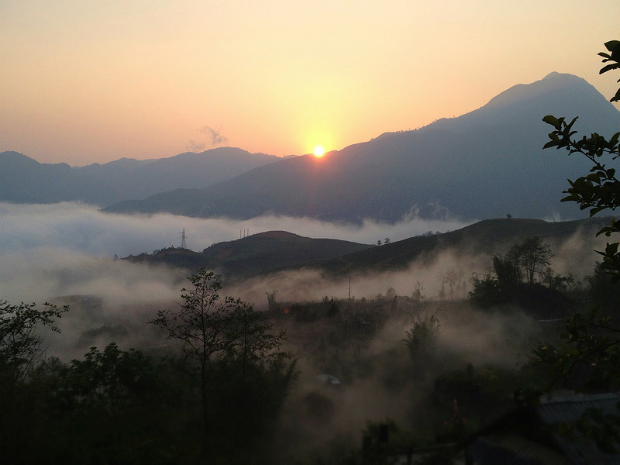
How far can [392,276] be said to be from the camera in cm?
7444

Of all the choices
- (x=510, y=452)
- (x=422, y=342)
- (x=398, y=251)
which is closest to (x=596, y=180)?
(x=510, y=452)

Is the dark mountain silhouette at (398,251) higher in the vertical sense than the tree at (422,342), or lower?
higher

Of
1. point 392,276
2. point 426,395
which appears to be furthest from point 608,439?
point 392,276

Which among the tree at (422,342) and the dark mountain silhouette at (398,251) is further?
the dark mountain silhouette at (398,251)

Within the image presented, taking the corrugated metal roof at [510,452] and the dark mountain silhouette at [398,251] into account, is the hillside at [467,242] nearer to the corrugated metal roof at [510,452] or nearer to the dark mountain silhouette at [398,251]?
the dark mountain silhouette at [398,251]

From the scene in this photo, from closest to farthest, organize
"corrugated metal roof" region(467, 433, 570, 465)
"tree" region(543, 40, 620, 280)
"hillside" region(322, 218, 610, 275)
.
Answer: "tree" region(543, 40, 620, 280) → "corrugated metal roof" region(467, 433, 570, 465) → "hillside" region(322, 218, 610, 275)

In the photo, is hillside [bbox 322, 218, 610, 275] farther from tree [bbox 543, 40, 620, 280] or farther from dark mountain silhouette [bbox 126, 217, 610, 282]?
tree [bbox 543, 40, 620, 280]

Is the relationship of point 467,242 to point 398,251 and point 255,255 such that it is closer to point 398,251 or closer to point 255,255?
point 398,251

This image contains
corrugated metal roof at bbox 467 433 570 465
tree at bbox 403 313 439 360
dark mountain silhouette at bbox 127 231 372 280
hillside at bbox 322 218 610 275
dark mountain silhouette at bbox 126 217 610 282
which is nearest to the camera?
corrugated metal roof at bbox 467 433 570 465

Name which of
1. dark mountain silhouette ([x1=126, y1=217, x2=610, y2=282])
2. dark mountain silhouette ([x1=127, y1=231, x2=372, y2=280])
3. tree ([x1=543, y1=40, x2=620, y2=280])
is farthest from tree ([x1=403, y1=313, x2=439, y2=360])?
dark mountain silhouette ([x1=127, y1=231, x2=372, y2=280])

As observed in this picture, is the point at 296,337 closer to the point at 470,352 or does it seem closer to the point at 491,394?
the point at 470,352

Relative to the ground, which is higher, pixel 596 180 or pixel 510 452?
pixel 596 180

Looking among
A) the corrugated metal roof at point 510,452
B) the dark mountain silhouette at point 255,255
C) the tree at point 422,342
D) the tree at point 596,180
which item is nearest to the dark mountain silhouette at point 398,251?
the dark mountain silhouette at point 255,255

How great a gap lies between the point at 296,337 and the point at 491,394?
2123 cm
